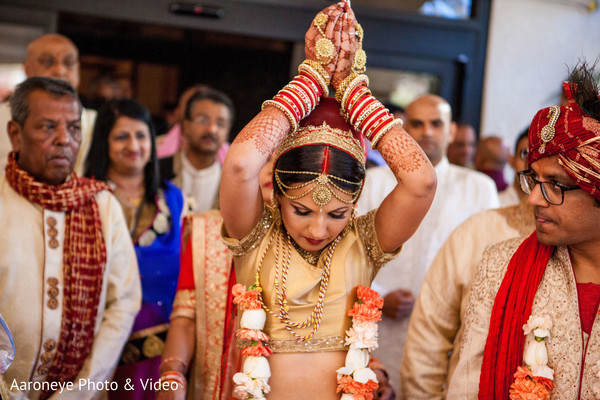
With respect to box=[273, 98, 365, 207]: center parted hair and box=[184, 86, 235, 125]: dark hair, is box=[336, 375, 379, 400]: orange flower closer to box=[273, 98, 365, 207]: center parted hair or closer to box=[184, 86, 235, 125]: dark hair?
box=[273, 98, 365, 207]: center parted hair

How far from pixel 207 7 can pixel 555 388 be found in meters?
5.10

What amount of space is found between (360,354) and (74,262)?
1356 millimetres

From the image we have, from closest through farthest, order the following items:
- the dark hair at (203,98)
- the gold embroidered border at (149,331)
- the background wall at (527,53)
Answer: the gold embroidered border at (149,331), the dark hair at (203,98), the background wall at (527,53)

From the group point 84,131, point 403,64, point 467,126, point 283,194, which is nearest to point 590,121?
point 283,194

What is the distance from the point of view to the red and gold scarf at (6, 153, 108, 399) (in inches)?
113

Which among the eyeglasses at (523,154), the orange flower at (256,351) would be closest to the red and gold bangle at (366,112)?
the orange flower at (256,351)

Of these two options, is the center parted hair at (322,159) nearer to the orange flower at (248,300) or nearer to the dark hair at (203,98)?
the orange flower at (248,300)

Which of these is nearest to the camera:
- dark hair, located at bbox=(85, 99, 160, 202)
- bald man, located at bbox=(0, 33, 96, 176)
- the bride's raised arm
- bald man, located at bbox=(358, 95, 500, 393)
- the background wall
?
the bride's raised arm

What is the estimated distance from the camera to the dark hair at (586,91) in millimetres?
2328

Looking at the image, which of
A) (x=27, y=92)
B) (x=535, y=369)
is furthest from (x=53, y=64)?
(x=535, y=369)

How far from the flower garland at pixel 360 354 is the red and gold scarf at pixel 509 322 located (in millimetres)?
436

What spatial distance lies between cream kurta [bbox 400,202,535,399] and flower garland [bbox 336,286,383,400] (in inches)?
25.2

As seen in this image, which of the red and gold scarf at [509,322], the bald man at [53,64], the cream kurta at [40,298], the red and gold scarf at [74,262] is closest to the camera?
the red and gold scarf at [509,322]

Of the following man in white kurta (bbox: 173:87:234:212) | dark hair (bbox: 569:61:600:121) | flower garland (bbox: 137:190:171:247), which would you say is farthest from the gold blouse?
man in white kurta (bbox: 173:87:234:212)
